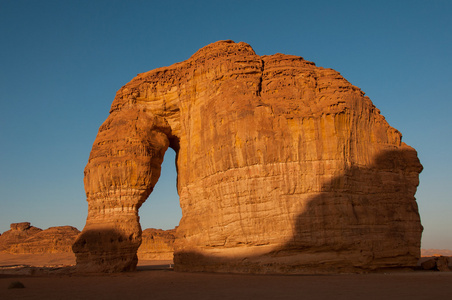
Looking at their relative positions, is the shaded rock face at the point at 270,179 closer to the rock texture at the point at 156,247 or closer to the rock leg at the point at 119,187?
the rock leg at the point at 119,187

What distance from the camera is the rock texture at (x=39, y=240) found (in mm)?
50250

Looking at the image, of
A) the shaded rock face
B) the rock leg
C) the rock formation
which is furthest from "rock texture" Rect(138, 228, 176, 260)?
the shaded rock face

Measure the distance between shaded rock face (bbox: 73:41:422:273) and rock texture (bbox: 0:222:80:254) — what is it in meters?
32.9

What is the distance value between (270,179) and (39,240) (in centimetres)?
4593

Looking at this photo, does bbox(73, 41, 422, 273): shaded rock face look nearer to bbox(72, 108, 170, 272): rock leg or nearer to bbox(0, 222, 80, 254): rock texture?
bbox(72, 108, 170, 272): rock leg

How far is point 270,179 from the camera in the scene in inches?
640

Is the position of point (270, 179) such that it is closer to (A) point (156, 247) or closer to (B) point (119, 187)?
(B) point (119, 187)

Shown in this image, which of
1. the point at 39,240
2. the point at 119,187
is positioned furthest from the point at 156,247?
the point at 119,187

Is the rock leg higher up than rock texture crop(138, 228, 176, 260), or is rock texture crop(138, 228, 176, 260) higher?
the rock leg

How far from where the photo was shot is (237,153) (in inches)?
679

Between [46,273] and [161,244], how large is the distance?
2735 cm

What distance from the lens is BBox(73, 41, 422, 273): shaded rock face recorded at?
1545cm

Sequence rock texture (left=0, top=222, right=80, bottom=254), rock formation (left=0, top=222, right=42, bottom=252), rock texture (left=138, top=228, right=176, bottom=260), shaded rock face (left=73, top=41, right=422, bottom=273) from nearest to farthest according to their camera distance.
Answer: shaded rock face (left=73, top=41, right=422, bottom=273), rock texture (left=138, top=228, right=176, bottom=260), rock texture (left=0, top=222, right=80, bottom=254), rock formation (left=0, top=222, right=42, bottom=252)

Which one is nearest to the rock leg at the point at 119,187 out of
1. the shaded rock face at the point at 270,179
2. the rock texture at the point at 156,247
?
the shaded rock face at the point at 270,179
